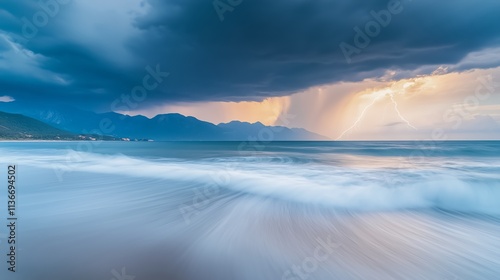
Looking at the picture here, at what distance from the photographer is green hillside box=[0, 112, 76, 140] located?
108m

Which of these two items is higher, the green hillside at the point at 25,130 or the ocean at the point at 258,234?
the green hillside at the point at 25,130

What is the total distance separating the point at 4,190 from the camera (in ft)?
33.6

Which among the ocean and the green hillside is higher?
the green hillside

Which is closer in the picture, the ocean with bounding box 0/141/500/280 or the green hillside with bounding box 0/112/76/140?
the ocean with bounding box 0/141/500/280

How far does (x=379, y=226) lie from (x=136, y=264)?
5976 millimetres

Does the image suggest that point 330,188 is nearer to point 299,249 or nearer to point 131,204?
point 299,249

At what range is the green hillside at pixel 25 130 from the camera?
353 feet

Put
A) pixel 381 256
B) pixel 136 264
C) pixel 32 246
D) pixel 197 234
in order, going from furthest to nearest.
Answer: pixel 197 234, pixel 32 246, pixel 381 256, pixel 136 264

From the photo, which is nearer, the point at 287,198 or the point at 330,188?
the point at 287,198

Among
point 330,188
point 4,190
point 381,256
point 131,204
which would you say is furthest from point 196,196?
point 4,190

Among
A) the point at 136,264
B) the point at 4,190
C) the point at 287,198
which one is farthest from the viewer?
the point at 4,190

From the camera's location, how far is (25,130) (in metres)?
127

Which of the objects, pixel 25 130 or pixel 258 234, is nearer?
pixel 258 234

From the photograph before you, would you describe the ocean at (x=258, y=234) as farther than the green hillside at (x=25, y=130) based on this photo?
No
